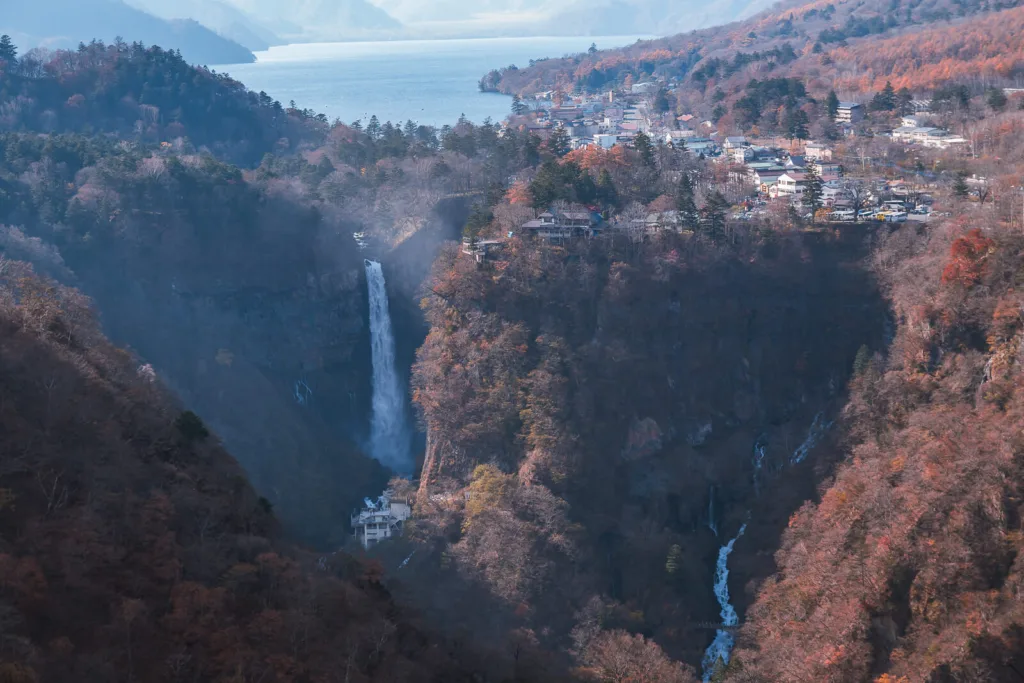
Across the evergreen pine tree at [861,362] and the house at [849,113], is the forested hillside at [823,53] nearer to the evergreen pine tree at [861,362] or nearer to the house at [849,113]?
the house at [849,113]

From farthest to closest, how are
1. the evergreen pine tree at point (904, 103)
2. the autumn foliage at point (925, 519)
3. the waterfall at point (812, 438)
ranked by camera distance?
the evergreen pine tree at point (904, 103) → the waterfall at point (812, 438) → the autumn foliage at point (925, 519)

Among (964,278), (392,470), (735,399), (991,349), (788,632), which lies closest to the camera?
(788,632)

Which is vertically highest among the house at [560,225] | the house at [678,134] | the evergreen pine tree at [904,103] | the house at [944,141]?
the evergreen pine tree at [904,103]

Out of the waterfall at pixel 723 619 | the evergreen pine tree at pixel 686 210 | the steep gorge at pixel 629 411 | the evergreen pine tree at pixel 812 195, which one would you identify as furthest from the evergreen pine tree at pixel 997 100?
the waterfall at pixel 723 619

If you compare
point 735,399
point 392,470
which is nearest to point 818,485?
point 735,399

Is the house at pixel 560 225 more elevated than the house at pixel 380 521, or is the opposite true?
the house at pixel 560 225

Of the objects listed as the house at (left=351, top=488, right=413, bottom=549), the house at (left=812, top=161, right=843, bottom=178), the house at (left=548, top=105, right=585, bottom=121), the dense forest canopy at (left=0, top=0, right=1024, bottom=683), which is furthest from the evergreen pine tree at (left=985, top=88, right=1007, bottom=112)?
the house at (left=351, top=488, right=413, bottom=549)

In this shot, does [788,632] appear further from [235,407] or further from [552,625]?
[235,407]
